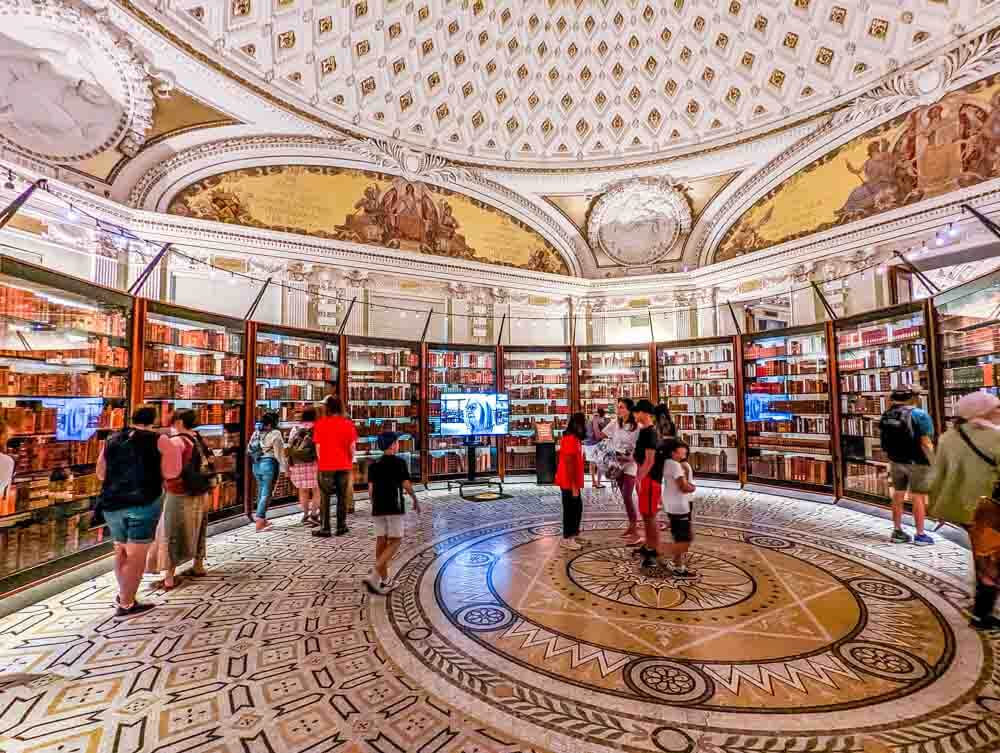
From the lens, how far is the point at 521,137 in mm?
12211

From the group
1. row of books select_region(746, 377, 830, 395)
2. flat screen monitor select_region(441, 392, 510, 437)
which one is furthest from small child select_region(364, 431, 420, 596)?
row of books select_region(746, 377, 830, 395)

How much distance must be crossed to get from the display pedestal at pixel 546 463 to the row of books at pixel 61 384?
23.3 feet

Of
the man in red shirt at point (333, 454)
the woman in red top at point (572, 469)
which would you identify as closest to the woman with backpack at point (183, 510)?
the man in red shirt at point (333, 454)

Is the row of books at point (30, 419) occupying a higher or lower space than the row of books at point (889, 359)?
lower

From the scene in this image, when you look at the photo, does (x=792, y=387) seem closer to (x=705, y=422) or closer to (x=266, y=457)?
(x=705, y=422)

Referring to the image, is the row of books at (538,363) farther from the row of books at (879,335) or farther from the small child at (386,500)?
the small child at (386,500)

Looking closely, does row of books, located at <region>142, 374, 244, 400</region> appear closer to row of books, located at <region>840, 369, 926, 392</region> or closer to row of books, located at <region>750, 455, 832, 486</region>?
row of books, located at <region>750, 455, 832, 486</region>

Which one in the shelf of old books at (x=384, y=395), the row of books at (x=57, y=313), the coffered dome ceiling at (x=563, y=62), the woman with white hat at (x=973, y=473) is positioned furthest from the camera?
the shelf of old books at (x=384, y=395)

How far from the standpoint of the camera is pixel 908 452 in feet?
17.7

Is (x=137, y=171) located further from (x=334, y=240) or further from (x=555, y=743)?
(x=555, y=743)

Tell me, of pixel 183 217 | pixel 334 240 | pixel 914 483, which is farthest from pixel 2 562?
pixel 914 483

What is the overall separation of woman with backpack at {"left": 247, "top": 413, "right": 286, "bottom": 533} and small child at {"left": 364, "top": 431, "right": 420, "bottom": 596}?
290cm

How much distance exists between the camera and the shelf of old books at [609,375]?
1098cm

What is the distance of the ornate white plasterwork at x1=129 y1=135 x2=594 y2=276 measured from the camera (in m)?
9.52
